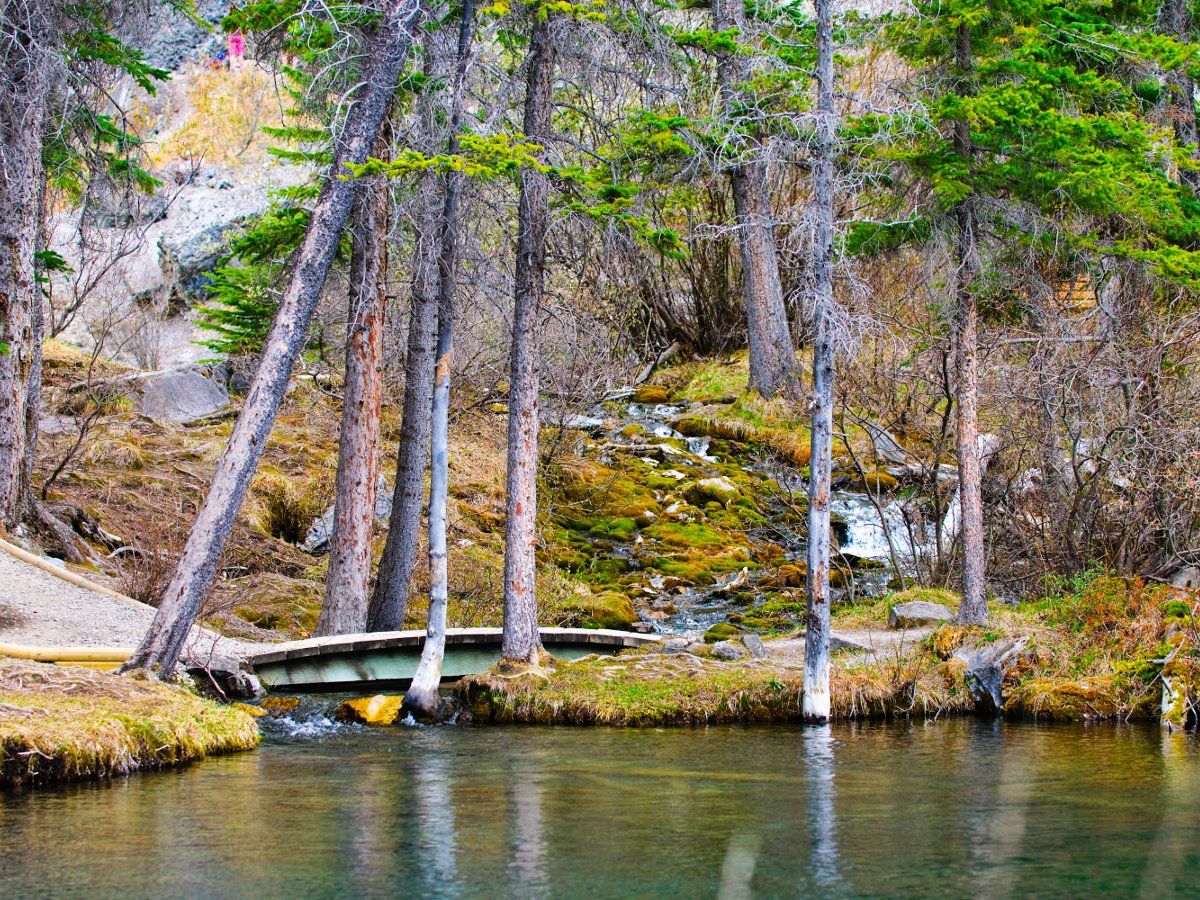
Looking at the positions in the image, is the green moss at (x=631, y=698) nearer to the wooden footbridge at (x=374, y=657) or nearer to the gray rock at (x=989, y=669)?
the wooden footbridge at (x=374, y=657)

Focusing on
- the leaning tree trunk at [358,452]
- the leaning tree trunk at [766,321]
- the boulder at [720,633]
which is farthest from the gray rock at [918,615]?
the leaning tree trunk at [766,321]

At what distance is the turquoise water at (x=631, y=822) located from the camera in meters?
5.85

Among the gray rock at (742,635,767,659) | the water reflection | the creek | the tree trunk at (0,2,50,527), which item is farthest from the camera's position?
the creek

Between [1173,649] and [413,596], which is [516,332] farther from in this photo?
[1173,649]

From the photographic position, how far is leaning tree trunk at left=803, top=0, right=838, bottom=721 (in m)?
11.2

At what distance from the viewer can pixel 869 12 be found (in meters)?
15.0

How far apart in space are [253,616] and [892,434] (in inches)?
446

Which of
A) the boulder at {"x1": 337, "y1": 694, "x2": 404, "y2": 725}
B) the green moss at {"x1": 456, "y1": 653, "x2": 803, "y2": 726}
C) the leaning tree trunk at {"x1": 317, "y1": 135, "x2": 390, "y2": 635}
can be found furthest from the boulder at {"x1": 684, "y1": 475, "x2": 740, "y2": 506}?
A: the boulder at {"x1": 337, "y1": 694, "x2": 404, "y2": 725}

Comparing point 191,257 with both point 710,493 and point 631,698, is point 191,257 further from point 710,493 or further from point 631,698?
point 631,698

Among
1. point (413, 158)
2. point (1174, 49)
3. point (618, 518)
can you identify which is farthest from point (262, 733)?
point (1174, 49)

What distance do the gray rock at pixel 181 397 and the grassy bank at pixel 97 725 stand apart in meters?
12.6

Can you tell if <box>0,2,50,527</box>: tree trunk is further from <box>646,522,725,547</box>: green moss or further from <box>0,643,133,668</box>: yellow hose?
<box>646,522,725,547</box>: green moss

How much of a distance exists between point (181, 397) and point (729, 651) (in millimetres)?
13816

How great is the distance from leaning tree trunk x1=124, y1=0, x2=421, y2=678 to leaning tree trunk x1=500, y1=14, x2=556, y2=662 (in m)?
1.50
